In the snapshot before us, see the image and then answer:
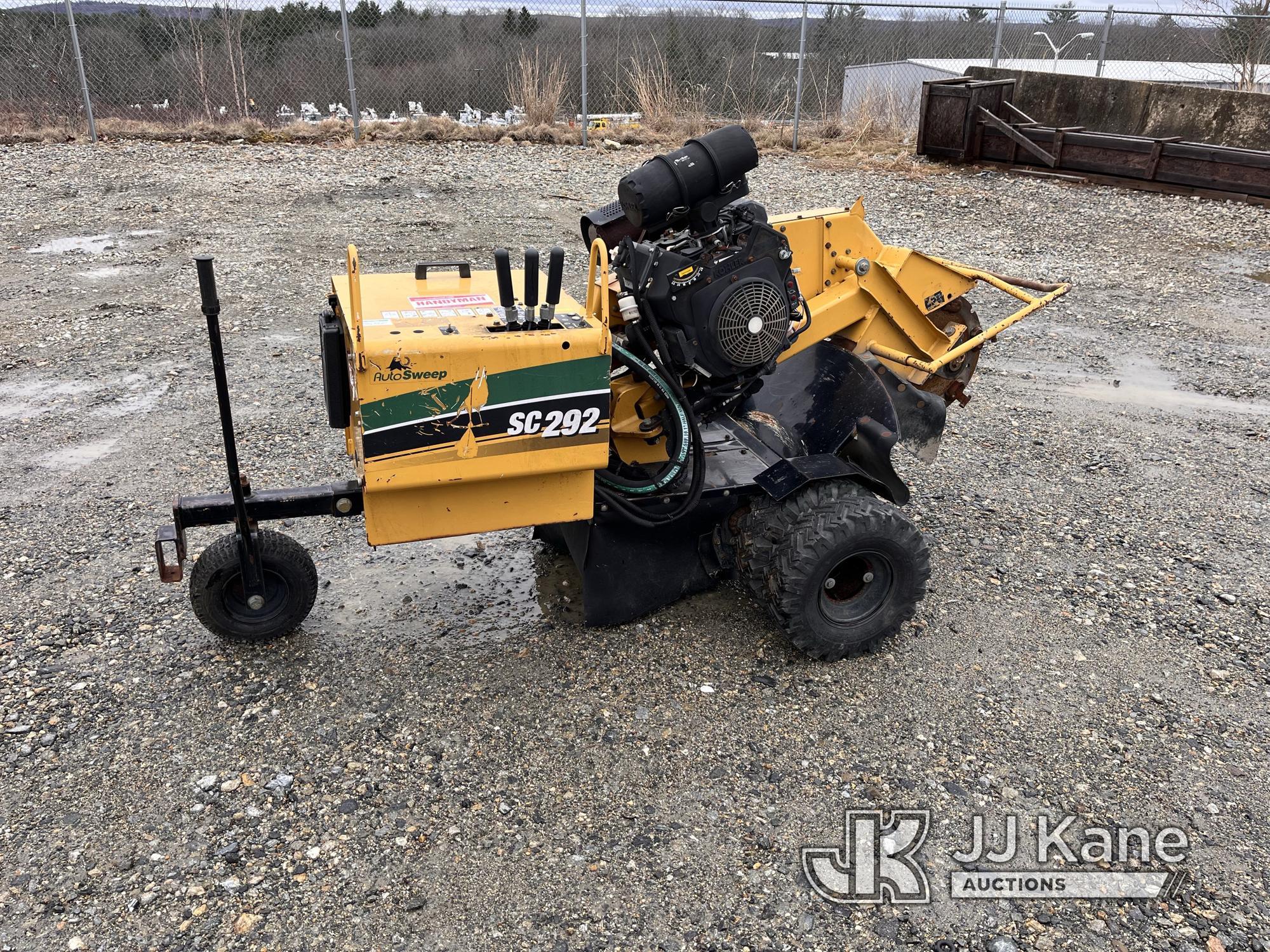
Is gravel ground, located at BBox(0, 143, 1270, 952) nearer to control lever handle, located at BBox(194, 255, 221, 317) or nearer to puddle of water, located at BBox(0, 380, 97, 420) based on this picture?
puddle of water, located at BBox(0, 380, 97, 420)

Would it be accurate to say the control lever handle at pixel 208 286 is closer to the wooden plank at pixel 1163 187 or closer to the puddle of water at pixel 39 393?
the puddle of water at pixel 39 393

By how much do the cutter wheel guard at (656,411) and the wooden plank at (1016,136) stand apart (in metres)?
8.26

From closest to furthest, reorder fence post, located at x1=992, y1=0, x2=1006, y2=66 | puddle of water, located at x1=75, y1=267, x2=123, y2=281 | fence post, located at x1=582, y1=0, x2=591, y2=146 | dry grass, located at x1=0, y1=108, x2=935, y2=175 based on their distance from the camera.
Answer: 1. puddle of water, located at x1=75, y1=267, x2=123, y2=281
2. dry grass, located at x1=0, y1=108, x2=935, y2=175
3. fence post, located at x1=582, y1=0, x2=591, y2=146
4. fence post, located at x1=992, y1=0, x2=1006, y2=66

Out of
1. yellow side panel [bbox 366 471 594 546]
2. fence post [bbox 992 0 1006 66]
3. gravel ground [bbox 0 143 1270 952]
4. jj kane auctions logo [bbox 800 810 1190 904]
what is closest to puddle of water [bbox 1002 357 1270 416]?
gravel ground [bbox 0 143 1270 952]

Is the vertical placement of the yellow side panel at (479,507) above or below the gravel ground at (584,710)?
above

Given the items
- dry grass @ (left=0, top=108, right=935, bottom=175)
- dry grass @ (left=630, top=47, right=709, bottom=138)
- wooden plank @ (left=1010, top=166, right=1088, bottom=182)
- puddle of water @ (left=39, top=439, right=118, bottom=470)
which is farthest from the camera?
dry grass @ (left=630, top=47, right=709, bottom=138)

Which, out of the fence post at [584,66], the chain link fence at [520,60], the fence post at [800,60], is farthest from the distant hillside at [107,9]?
the fence post at [800,60]

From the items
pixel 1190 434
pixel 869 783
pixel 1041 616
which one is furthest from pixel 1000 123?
pixel 869 783

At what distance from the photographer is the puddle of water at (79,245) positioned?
8.80 metres

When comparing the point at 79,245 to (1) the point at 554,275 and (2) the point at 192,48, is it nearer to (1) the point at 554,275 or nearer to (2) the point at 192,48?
(2) the point at 192,48

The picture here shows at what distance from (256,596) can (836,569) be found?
7.00 feet

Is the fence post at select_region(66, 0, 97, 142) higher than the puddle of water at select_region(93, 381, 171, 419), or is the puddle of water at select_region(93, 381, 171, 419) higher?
the fence post at select_region(66, 0, 97, 142)

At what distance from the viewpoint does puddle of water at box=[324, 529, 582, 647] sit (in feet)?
13.2

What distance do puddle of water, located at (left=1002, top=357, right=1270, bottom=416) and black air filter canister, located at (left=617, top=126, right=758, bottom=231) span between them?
3.79 metres
